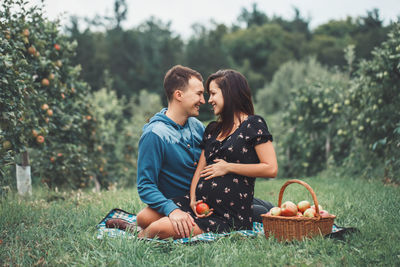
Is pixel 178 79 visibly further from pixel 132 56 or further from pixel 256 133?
pixel 132 56

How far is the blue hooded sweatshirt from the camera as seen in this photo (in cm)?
338

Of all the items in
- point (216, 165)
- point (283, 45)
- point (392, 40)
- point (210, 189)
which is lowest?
point (210, 189)

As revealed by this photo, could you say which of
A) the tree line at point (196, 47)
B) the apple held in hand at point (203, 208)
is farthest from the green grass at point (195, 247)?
the tree line at point (196, 47)

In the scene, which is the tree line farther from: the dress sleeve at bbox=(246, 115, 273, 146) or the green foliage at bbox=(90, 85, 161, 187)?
the dress sleeve at bbox=(246, 115, 273, 146)

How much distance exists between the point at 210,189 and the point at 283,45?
44.9 meters

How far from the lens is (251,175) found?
10.7 feet

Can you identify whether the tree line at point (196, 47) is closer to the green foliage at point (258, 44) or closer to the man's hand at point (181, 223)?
the green foliage at point (258, 44)

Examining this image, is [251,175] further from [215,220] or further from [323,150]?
[323,150]

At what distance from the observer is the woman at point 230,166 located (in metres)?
3.25

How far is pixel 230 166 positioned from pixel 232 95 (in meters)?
0.63

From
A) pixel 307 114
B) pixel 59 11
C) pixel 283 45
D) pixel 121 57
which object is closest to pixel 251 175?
pixel 59 11

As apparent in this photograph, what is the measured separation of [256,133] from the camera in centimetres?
325

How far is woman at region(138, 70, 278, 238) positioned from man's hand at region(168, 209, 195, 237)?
0.05m

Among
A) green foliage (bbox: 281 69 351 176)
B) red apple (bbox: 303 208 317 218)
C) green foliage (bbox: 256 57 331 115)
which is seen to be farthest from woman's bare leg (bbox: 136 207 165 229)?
green foliage (bbox: 256 57 331 115)
